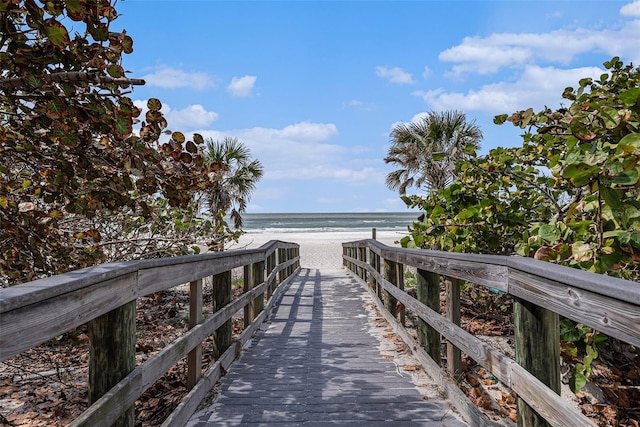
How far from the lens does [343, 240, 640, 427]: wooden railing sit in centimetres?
153

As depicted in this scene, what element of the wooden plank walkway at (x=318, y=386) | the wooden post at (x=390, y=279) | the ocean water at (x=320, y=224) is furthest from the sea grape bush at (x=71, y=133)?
the ocean water at (x=320, y=224)

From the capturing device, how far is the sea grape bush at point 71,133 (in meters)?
2.37

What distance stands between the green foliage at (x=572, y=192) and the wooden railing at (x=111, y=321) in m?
2.12

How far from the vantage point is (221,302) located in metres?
4.13

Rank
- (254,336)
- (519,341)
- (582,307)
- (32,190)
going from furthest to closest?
(254,336), (32,190), (519,341), (582,307)

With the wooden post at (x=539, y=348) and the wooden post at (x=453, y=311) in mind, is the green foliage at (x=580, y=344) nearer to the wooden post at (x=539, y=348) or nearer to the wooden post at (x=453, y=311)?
the wooden post at (x=539, y=348)

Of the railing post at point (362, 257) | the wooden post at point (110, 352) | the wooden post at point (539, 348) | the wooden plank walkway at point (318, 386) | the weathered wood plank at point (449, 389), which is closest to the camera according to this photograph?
the wooden post at point (110, 352)

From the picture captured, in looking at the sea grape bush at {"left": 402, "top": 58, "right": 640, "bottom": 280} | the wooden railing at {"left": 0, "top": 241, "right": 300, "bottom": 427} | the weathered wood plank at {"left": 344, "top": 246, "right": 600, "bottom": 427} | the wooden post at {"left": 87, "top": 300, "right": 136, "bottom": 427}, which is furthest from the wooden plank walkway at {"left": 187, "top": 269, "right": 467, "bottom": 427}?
the sea grape bush at {"left": 402, "top": 58, "right": 640, "bottom": 280}

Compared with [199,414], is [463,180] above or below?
above

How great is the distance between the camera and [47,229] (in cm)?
339

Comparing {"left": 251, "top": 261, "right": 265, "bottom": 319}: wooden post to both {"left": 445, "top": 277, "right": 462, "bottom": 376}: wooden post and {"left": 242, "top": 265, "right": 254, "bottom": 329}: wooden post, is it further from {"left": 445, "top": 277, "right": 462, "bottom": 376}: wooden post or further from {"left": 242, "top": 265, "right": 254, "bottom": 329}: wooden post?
{"left": 445, "top": 277, "right": 462, "bottom": 376}: wooden post

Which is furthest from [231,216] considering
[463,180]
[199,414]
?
[199,414]

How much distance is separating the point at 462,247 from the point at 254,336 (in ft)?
9.06

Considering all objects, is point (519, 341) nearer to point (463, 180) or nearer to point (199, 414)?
point (199, 414)
